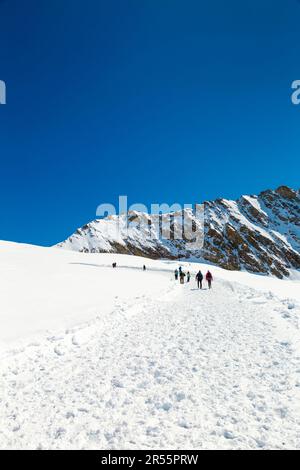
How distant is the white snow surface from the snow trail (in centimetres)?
2

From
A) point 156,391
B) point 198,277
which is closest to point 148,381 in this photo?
point 156,391

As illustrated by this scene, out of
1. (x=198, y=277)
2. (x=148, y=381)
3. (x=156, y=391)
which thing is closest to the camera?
(x=156, y=391)

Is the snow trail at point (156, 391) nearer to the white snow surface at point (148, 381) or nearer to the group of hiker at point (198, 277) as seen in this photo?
the white snow surface at point (148, 381)

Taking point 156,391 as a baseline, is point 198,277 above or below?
above

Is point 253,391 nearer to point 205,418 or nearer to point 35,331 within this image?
point 205,418

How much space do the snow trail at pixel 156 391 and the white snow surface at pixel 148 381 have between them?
2 centimetres

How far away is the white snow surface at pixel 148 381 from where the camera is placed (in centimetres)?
489

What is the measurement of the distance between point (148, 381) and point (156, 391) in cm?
58

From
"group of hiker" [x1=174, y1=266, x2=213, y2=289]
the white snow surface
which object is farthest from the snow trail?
"group of hiker" [x1=174, y1=266, x2=213, y2=289]

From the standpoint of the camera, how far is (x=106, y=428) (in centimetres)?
513

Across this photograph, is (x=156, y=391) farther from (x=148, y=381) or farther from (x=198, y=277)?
(x=198, y=277)

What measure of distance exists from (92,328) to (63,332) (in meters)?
1.42

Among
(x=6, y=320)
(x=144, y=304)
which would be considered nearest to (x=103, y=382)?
(x=6, y=320)

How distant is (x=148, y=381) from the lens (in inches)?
277
